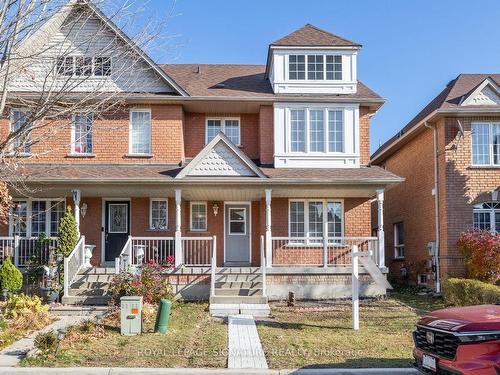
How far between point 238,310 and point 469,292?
592cm

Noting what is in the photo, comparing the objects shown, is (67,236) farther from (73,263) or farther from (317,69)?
(317,69)

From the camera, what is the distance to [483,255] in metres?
16.5

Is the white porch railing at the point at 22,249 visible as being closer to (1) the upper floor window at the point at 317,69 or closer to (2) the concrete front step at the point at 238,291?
(2) the concrete front step at the point at 238,291

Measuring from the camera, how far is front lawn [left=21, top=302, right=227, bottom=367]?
31.0 feet

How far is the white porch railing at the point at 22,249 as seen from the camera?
1756 cm

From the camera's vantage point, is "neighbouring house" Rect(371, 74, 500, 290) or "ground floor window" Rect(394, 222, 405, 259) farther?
"ground floor window" Rect(394, 222, 405, 259)

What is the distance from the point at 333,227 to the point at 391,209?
6566 millimetres

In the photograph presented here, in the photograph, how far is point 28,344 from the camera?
10.9 metres

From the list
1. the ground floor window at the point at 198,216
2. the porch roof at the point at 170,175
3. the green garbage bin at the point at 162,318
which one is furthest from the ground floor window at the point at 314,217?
the green garbage bin at the point at 162,318

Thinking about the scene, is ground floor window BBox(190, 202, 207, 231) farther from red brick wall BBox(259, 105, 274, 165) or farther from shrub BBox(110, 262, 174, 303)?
shrub BBox(110, 262, 174, 303)

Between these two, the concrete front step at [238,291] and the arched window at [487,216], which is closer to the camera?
the concrete front step at [238,291]

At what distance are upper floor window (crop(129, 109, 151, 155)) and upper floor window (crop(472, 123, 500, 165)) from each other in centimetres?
1091

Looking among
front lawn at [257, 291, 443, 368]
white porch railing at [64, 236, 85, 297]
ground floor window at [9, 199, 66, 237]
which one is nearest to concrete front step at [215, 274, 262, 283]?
front lawn at [257, 291, 443, 368]

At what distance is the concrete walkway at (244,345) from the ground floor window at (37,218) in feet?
28.5
